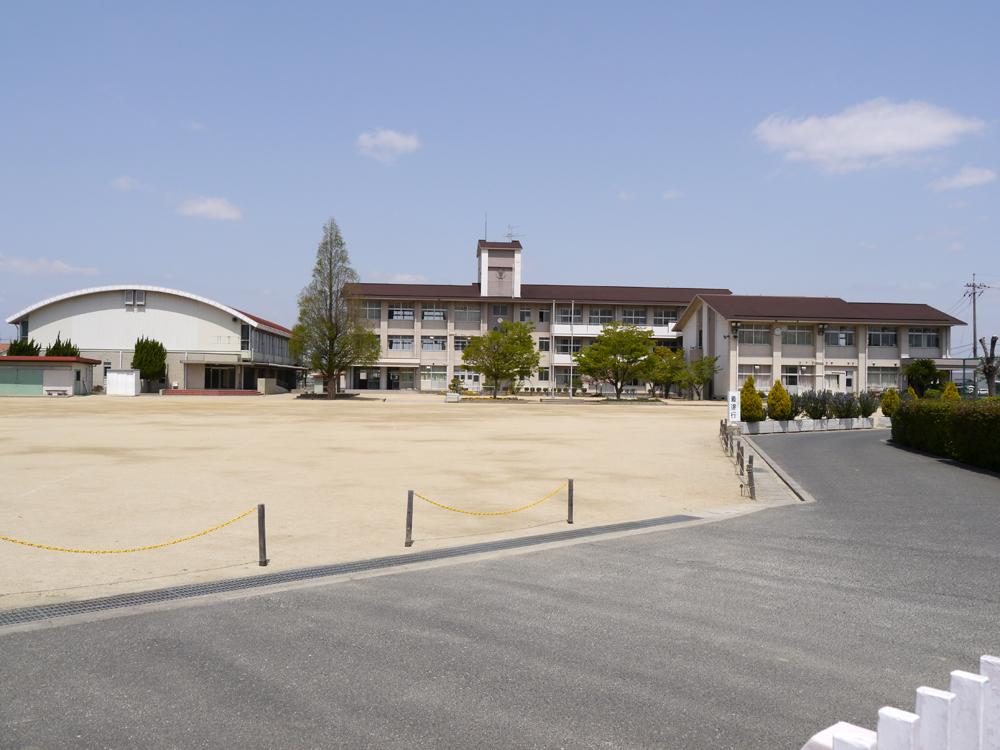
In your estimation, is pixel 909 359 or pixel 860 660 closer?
pixel 860 660

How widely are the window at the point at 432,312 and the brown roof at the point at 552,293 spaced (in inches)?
66.9

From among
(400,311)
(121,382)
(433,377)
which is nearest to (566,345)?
(433,377)

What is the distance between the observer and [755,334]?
65.7 meters

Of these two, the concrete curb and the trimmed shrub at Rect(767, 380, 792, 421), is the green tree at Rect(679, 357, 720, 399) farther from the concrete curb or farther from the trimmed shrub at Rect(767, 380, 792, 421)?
the concrete curb

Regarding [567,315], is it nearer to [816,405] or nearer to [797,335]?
[797,335]

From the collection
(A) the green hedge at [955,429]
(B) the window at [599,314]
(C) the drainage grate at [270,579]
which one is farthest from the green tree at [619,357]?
(C) the drainage grate at [270,579]

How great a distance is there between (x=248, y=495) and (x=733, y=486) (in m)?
10.1

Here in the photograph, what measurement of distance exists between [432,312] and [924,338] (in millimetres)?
49488

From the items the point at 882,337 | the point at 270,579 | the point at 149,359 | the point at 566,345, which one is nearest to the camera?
the point at 270,579

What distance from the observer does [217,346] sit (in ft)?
226

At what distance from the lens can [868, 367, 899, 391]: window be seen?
6739 cm

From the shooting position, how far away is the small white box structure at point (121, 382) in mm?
61000

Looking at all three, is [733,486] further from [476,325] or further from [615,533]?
[476,325]

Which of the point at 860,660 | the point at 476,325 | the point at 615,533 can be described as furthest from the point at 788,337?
the point at 860,660
